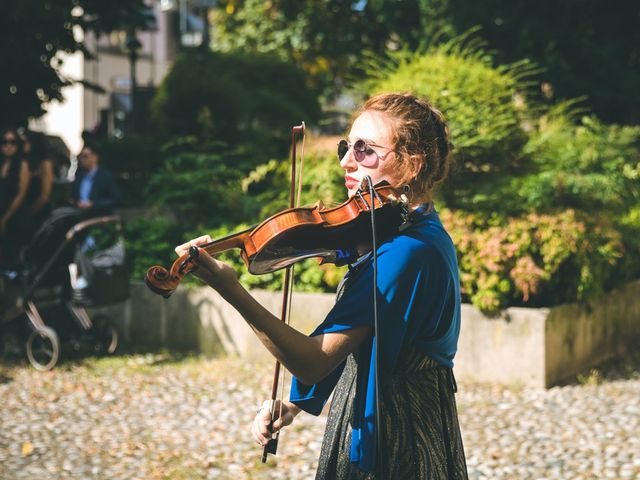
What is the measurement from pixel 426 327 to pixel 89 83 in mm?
11271

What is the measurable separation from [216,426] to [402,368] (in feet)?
12.6

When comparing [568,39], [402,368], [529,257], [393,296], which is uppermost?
[568,39]

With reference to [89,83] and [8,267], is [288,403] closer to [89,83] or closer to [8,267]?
[8,267]

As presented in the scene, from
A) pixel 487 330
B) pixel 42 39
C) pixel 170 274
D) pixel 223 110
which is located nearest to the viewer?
pixel 170 274

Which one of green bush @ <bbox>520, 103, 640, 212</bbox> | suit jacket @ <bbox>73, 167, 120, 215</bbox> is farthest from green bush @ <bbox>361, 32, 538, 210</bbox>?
suit jacket @ <bbox>73, 167, 120, 215</bbox>

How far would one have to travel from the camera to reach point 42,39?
11414mm

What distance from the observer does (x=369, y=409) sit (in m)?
2.07

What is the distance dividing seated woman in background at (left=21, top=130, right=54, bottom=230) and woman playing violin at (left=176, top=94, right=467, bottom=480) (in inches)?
263

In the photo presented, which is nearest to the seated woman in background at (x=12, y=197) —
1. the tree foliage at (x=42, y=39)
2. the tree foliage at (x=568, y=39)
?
the tree foliage at (x=42, y=39)

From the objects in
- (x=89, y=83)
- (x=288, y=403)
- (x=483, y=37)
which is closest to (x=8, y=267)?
(x=89, y=83)

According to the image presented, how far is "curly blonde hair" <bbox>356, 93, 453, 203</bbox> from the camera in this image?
7.07ft

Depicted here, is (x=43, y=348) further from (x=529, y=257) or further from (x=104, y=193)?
(x=529, y=257)

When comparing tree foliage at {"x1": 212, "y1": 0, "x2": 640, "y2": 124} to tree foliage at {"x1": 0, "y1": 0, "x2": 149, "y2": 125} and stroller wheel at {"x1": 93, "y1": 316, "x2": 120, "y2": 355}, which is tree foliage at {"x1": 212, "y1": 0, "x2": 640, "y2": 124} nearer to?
tree foliage at {"x1": 0, "y1": 0, "x2": 149, "y2": 125}

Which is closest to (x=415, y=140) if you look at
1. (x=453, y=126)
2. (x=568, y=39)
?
(x=453, y=126)
